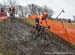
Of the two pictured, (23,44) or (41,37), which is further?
(41,37)

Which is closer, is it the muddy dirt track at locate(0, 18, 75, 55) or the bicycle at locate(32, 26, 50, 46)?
the muddy dirt track at locate(0, 18, 75, 55)

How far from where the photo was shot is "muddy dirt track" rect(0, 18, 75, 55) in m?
23.4

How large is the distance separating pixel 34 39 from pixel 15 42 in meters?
2.86

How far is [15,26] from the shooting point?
2989cm

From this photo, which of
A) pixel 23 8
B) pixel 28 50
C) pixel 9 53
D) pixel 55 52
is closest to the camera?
pixel 9 53

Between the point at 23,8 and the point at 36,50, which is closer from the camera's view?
the point at 36,50

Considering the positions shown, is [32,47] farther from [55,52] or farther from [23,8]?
[23,8]

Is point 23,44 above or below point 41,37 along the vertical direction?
below

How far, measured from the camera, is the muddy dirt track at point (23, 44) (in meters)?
23.4

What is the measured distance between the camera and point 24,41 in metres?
25.7

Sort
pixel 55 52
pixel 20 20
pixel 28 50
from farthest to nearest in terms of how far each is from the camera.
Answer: pixel 20 20 < pixel 55 52 < pixel 28 50

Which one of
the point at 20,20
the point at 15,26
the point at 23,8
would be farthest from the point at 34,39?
the point at 23,8

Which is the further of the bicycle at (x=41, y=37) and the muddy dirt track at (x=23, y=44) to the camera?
the bicycle at (x=41, y=37)

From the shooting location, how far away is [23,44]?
25.0 metres
